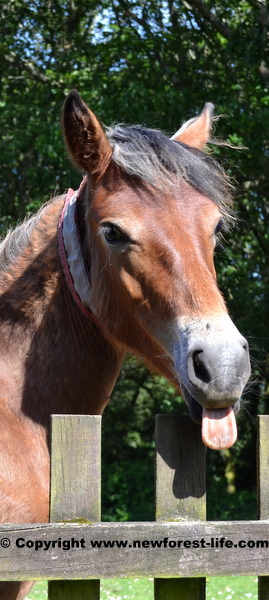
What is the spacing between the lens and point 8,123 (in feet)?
41.9

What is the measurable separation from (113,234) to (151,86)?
381 inches

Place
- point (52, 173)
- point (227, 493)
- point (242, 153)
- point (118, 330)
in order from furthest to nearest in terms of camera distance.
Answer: point (227, 493) → point (52, 173) → point (242, 153) → point (118, 330)

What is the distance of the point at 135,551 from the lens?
1.94m

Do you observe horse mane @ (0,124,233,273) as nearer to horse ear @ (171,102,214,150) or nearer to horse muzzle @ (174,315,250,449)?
horse ear @ (171,102,214,150)

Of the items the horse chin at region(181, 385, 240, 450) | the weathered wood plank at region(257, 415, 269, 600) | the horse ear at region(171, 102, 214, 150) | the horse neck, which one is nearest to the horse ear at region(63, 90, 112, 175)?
the horse neck

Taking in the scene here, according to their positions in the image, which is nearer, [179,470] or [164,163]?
[179,470]

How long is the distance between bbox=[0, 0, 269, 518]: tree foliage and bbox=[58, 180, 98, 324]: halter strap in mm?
6902

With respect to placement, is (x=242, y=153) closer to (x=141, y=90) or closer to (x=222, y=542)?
(x=141, y=90)

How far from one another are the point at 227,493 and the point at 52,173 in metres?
8.57

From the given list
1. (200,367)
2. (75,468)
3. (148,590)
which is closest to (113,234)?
(200,367)

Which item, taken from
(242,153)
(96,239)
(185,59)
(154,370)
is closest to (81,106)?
(96,239)

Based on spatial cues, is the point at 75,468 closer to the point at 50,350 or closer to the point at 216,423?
the point at 216,423

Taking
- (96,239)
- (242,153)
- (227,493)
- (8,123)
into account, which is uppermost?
(8,123)

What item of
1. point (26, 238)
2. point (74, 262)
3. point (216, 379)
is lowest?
point (216, 379)
